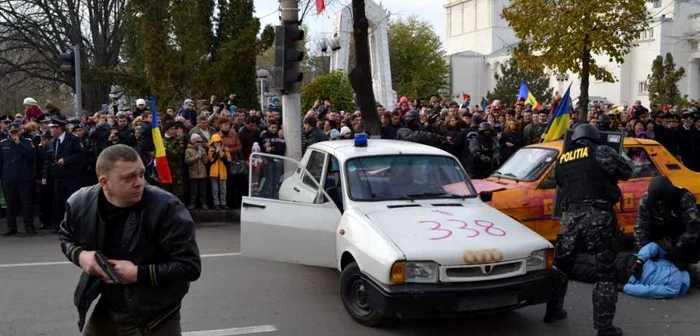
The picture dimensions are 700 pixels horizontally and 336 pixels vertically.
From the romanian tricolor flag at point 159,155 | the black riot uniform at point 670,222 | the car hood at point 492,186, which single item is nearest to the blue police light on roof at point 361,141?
the car hood at point 492,186

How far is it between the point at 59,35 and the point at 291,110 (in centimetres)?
2595

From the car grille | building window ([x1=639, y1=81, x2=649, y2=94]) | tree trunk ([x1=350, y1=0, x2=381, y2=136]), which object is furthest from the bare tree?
building window ([x1=639, y1=81, x2=649, y2=94])

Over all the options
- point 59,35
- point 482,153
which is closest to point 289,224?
point 482,153

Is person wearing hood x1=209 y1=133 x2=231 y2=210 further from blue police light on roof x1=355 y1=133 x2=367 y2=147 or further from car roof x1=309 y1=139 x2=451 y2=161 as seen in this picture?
blue police light on roof x1=355 y1=133 x2=367 y2=147

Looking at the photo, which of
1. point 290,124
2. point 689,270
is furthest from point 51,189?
point 689,270

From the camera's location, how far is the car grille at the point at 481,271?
5.51 m

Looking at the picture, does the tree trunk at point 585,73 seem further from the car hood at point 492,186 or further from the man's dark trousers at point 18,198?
the man's dark trousers at point 18,198

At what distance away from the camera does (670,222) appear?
7.05m

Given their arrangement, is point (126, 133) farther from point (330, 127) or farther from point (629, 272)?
point (629, 272)

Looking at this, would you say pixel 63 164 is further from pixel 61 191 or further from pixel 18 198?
pixel 18 198

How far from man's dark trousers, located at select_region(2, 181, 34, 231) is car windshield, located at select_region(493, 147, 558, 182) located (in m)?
7.39

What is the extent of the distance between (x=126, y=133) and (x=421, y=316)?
25.7 feet

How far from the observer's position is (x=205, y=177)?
12156 millimetres

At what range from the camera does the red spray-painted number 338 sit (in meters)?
5.82
